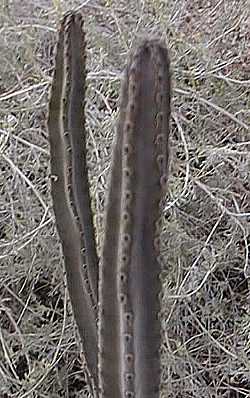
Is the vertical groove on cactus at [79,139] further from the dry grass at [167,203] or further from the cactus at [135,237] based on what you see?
the dry grass at [167,203]

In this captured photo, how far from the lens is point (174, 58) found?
1898 mm

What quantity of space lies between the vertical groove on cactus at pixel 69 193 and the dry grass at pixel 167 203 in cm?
50

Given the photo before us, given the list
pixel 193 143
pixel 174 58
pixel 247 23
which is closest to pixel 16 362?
pixel 193 143

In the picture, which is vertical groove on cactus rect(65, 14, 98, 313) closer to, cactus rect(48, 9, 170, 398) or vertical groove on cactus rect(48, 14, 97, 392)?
vertical groove on cactus rect(48, 14, 97, 392)

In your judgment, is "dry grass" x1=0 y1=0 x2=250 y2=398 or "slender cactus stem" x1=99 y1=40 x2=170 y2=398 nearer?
"slender cactus stem" x1=99 y1=40 x2=170 y2=398

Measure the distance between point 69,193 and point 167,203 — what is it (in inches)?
26.1

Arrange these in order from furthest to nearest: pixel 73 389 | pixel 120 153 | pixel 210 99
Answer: pixel 210 99
pixel 73 389
pixel 120 153

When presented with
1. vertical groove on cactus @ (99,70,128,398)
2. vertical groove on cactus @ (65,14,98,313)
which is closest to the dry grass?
vertical groove on cactus @ (65,14,98,313)

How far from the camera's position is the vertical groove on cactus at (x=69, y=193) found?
42.4 inches

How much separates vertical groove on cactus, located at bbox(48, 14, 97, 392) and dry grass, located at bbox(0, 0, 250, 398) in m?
0.50

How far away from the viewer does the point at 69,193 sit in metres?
1.08

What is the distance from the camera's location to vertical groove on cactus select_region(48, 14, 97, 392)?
1.08 meters

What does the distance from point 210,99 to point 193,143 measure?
0.13 meters

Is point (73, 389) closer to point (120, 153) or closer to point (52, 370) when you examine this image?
point (52, 370)
